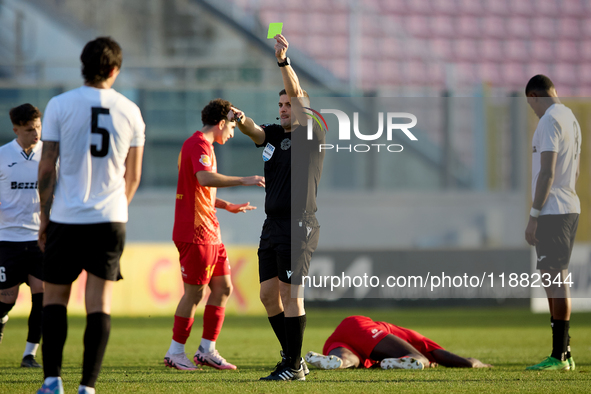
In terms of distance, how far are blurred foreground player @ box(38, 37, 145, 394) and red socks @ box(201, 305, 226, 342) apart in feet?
7.03

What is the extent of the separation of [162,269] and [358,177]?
4.47 m

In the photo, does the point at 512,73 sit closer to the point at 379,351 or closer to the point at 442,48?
the point at 442,48

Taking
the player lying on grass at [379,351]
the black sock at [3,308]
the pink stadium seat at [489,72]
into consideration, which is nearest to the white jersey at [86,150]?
the player lying on grass at [379,351]

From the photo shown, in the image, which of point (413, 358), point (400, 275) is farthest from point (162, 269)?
point (413, 358)

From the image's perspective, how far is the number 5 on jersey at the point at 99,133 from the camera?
3.37m

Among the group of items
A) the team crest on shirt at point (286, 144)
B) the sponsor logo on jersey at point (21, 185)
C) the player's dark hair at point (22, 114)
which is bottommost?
the sponsor logo on jersey at point (21, 185)

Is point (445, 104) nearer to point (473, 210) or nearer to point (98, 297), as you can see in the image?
point (473, 210)

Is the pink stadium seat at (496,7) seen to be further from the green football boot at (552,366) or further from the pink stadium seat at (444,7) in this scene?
the green football boot at (552,366)

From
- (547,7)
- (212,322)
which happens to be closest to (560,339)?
(212,322)

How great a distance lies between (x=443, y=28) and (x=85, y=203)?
1694 cm

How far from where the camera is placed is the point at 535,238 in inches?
212

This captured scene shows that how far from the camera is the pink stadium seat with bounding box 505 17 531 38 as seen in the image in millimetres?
18781

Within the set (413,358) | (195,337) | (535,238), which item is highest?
(535,238)

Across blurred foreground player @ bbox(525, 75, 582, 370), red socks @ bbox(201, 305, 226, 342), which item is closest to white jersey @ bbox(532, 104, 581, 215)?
blurred foreground player @ bbox(525, 75, 582, 370)
